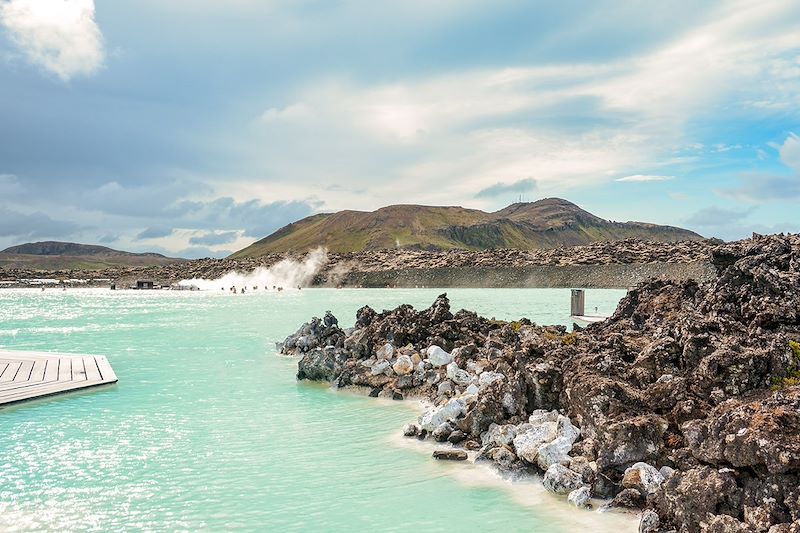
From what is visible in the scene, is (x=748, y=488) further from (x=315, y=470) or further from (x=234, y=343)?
(x=234, y=343)

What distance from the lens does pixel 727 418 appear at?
761 centimetres

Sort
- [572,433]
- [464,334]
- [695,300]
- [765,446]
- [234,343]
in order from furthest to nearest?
[234,343]
[464,334]
[695,300]
[572,433]
[765,446]

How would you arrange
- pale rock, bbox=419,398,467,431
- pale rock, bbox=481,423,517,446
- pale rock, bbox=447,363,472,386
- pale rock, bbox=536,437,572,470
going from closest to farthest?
pale rock, bbox=536,437,572,470, pale rock, bbox=481,423,517,446, pale rock, bbox=419,398,467,431, pale rock, bbox=447,363,472,386

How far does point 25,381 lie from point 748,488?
59.6ft

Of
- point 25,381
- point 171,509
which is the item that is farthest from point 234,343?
point 171,509

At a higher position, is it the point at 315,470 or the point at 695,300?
the point at 695,300

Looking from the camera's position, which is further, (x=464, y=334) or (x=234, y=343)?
(x=234, y=343)

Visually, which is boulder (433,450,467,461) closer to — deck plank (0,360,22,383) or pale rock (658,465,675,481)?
pale rock (658,465,675,481)

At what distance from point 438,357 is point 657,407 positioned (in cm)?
826

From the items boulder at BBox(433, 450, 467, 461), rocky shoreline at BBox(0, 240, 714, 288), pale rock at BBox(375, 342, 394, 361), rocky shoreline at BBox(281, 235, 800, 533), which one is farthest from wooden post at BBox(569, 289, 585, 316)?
rocky shoreline at BBox(0, 240, 714, 288)

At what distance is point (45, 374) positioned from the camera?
18766 mm

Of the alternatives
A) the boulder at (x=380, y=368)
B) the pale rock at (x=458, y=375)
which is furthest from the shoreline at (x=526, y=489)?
the boulder at (x=380, y=368)

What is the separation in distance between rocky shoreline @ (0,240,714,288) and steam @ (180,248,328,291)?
238 centimetres

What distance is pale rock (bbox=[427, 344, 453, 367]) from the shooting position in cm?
1769
